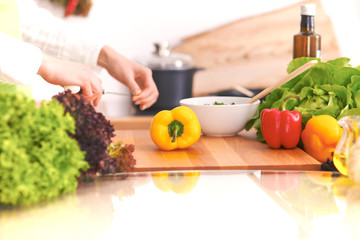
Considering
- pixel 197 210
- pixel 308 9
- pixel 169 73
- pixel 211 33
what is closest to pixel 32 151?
pixel 197 210

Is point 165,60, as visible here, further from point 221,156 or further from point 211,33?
point 221,156

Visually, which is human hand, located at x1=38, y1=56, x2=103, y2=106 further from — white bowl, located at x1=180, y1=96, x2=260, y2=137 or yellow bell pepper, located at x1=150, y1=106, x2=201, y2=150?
white bowl, located at x1=180, y1=96, x2=260, y2=137

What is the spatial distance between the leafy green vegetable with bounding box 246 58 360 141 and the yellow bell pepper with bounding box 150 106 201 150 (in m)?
0.24

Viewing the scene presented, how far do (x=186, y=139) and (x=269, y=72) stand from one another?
5.89 ft

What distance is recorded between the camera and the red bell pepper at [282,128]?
53.3 inches

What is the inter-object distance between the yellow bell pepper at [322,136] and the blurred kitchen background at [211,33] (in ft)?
5.45

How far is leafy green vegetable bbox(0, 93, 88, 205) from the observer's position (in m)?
0.67

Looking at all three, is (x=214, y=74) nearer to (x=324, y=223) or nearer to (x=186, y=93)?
(x=186, y=93)

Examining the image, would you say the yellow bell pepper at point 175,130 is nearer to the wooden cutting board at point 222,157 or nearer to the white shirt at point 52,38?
the wooden cutting board at point 222,157

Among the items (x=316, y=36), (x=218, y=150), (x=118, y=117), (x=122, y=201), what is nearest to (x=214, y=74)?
(x=118, y=117)

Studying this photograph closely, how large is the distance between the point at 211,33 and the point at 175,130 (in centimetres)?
175

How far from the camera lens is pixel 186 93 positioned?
2.54 meters

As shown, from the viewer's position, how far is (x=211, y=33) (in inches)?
118

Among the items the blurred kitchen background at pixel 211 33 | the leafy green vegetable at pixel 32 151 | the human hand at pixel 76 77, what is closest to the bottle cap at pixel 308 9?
the human hand at pixel 76 77
